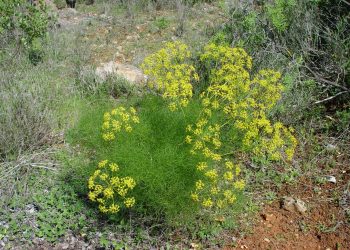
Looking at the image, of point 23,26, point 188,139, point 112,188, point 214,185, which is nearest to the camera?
point 112,188

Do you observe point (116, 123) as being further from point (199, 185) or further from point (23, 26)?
point (23, 26)

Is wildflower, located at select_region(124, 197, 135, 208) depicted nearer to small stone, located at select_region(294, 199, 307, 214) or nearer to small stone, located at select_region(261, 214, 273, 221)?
small stone, located at select_region(261, 214, 273, 221)

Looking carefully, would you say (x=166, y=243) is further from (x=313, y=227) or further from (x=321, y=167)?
(x=321, y=167)

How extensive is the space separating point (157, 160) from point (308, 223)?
153 centimetres

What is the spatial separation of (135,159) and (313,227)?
1.72 metres

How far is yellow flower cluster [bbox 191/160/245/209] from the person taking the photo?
10.6ft

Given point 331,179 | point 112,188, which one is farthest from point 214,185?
point 331,179

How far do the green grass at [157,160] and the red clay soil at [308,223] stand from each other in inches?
28.8

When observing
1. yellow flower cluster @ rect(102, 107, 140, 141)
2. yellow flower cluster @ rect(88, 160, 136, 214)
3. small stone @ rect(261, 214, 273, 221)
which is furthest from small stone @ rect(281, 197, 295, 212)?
yellow flower cluster @ rect(102, 107, 140, 141)

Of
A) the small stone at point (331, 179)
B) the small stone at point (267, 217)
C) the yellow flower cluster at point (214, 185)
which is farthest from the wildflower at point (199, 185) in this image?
the small stone at point (331, 179)

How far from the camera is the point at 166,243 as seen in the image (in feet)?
11.6

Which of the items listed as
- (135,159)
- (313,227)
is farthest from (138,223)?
(313,227)

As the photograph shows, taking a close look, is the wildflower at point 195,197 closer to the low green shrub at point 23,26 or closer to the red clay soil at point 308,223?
the red clay soil at point 308,223

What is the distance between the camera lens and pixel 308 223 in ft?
12.4
